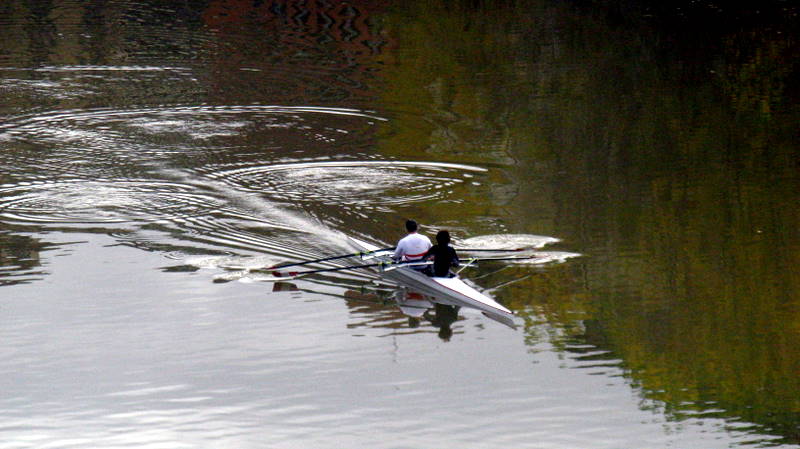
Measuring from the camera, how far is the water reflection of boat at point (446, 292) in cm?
1770

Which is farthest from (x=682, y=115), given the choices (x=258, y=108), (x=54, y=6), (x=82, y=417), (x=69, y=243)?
(x=54, y=6)

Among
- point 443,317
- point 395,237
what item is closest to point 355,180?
point 395,237

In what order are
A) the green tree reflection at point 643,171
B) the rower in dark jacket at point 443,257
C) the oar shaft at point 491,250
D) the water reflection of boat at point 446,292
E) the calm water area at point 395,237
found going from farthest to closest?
the oar shaft at point 491,250
the rower in dark jacket at point 443,257
the water reflection of boat at point 446,292
the green tree reflection at point 643,171
the calm water area at point 395,237

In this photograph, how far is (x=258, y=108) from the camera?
33.6 m

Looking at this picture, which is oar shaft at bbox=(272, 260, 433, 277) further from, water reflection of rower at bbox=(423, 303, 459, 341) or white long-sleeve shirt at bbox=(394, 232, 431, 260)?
water reflection of rower at bbox=(423, 303, 459, 341)

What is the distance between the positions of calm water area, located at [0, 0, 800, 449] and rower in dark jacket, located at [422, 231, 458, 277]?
2.84 feet

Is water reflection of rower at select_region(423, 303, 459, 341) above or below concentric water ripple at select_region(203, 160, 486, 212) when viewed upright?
below

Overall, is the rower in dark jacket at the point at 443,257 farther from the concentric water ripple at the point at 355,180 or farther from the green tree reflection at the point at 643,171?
the concentric water ripple at the point at 355,180

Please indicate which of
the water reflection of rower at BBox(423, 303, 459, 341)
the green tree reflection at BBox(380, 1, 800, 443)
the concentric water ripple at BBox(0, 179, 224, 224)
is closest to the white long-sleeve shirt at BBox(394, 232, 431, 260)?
the water reflection of rower at BBox(423, 303, 459, 341)

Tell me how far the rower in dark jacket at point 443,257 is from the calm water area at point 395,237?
87 centimetres

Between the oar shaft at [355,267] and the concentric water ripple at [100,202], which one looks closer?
the oar shaft at [355,267]

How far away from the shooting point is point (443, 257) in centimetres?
1864

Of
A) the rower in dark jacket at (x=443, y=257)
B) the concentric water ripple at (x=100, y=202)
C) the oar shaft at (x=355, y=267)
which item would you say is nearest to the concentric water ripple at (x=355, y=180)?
the concentric water ripple at (x=100, y=202)

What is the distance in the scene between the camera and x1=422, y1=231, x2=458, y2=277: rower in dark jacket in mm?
18625
